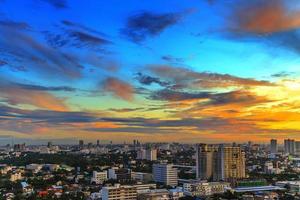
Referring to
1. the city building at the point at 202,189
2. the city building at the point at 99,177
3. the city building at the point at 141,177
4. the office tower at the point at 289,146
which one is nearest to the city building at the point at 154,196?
the city building at the point at 202,189

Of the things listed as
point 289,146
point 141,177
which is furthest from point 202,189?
point 289,146

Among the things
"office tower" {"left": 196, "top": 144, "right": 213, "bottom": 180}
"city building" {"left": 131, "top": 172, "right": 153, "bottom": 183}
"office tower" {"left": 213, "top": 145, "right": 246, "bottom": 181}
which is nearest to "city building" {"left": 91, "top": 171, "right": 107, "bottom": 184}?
"city building" {"left": 131, "top": 172, "right": 153, "bottom": 183}

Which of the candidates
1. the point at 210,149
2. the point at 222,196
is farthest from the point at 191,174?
the point at 222,196

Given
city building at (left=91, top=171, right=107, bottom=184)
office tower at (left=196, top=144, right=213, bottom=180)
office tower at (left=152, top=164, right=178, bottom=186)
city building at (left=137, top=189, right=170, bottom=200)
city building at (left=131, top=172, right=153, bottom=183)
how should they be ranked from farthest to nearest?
office tower at (left=196, top=144, right=213, bottom=180), city building at (left=131, top=172, right=153, bottom=183), city building at (left=91, top=171, right=107, bottom=184), office tower at (left=152, top=164, right=178, bottom=186), city building at (left=137, top=189, right=170, bottom=200)

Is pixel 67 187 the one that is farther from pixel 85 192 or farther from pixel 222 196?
pixel 222 196

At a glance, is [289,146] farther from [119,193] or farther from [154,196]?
[119,193]

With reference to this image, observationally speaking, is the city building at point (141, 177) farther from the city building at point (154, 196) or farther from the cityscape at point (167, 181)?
the city building at point (154, 196)

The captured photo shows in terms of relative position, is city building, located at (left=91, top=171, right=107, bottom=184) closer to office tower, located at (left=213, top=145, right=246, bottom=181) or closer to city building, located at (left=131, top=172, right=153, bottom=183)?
city building, located at (left=131, top=172, right=153, bottom=183)

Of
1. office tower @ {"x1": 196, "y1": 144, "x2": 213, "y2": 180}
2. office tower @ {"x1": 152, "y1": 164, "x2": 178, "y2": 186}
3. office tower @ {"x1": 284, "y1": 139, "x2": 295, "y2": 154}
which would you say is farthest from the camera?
office tower @ {"x1": 284, "y1": 139, "x2": 295, "y2": 154}
